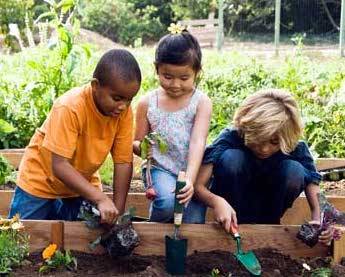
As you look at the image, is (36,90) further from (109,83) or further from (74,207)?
(109,83)

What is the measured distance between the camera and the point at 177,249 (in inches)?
108

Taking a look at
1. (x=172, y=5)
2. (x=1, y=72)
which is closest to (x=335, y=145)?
(x=1, y=72)

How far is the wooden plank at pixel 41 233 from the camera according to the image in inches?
114

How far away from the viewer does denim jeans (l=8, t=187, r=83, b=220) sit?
3.17 metres

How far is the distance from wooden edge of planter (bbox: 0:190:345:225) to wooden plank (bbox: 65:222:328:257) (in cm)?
62

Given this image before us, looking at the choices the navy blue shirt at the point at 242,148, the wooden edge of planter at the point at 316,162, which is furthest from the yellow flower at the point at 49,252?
the wooden edge of planter at the point at 316,162

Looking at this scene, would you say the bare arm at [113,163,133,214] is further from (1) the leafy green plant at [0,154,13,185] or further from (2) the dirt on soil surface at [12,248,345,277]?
(1) the leafy green plant at [0,154,13,185]

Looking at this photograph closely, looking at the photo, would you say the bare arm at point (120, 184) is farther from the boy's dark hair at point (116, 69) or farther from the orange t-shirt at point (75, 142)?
the boy's dark hair at point (116, 69)

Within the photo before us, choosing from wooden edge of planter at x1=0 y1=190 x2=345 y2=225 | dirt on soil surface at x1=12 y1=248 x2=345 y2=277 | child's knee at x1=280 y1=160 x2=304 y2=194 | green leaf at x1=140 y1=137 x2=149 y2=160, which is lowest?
wooden edge of planter at x1=0 y1=190 x2=345 y2=225

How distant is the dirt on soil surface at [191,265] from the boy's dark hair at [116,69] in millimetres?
667

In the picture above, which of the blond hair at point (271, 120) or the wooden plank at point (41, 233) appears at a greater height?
the blond hair at point (271, 120)

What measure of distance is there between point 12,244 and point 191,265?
0.67 metres

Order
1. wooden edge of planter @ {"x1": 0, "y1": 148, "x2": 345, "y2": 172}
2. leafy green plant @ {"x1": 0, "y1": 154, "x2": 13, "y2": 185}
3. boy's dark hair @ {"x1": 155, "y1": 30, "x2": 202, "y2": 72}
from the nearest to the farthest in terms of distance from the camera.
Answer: boy's dark hair @ {"x1": 155, "y1": 30, "x2": 202, "y2": 72} → leafy green plant @ {"x1": 0, "y1": 154, "x2": 13, "y2": 185} → wooden edge of planter @ {"x1": 0, "y1": 148, "x2": 345, "y2": 172}

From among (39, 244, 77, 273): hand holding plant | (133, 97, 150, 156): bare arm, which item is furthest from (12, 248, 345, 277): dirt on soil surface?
(133, 97, 150, 156): bare arm
